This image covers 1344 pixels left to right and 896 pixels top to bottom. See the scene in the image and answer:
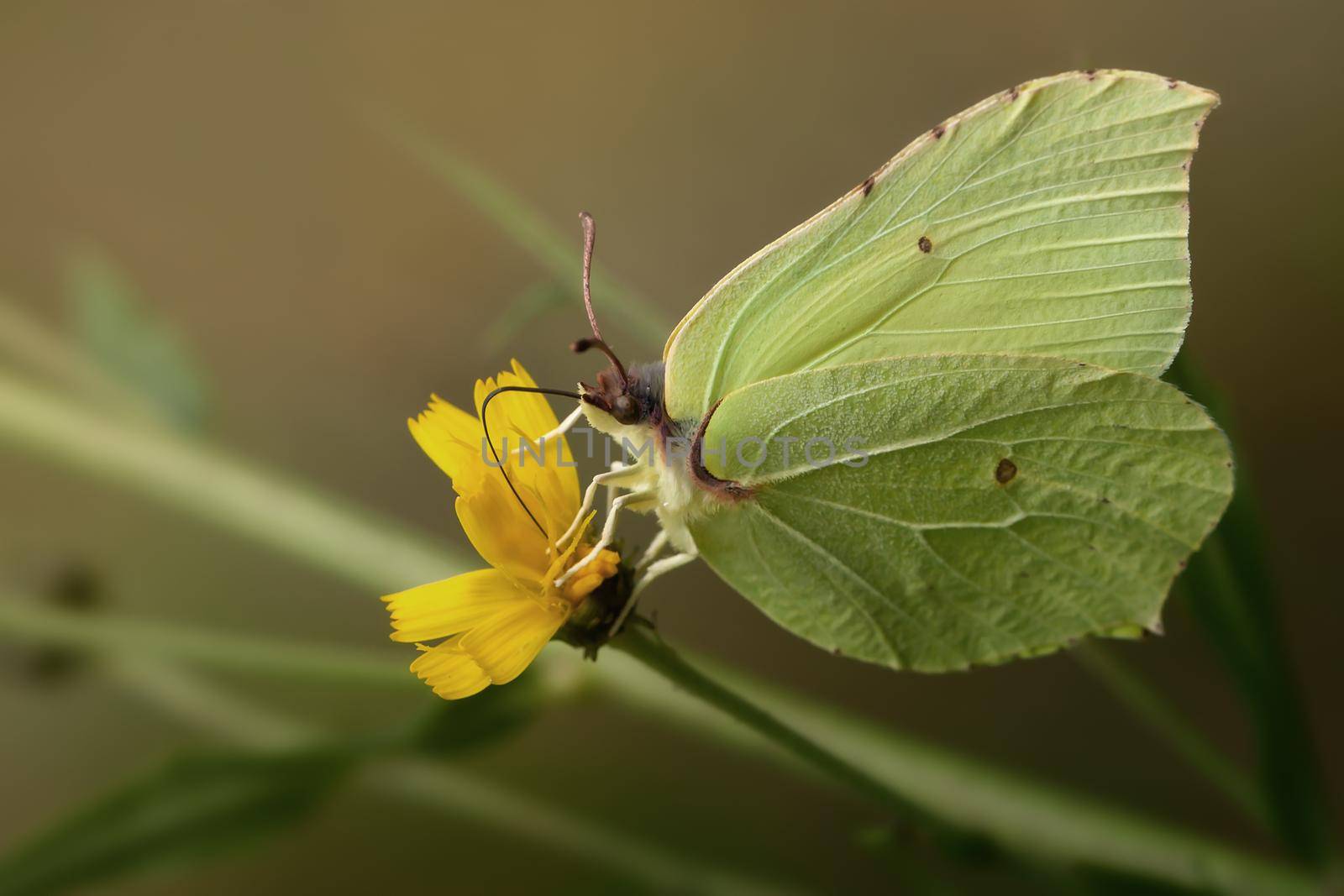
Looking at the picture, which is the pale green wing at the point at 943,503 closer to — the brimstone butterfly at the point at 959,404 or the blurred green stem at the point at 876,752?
the brimstone butterfly at the point at 959,404

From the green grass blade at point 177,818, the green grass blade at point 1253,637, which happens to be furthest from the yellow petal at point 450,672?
the green grass blade at point 1253,637

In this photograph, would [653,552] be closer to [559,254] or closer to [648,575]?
[648,575]

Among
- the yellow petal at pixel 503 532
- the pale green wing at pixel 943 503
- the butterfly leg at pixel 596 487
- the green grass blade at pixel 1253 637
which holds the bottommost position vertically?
the green grass blade at pixel 1253 637

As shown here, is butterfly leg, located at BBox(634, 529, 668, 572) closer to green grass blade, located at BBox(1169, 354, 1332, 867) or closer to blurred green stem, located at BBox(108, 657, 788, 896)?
green grass blade, located at BBox(1169, 354, 1332, 867)

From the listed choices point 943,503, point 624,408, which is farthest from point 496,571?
point 943,503

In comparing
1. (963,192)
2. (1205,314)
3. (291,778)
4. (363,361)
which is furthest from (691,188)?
(291,778)

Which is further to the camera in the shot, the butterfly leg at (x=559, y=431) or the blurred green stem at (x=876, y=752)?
the blurred green stem at (x=876, y=752)

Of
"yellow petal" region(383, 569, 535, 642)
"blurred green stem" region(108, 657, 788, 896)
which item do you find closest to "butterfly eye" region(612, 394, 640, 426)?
"yellow petal" region(383, 569, 535, 642)

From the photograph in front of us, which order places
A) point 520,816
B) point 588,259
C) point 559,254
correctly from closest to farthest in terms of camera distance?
1. point 588,259
2. point 559,254
3. point 520,816
